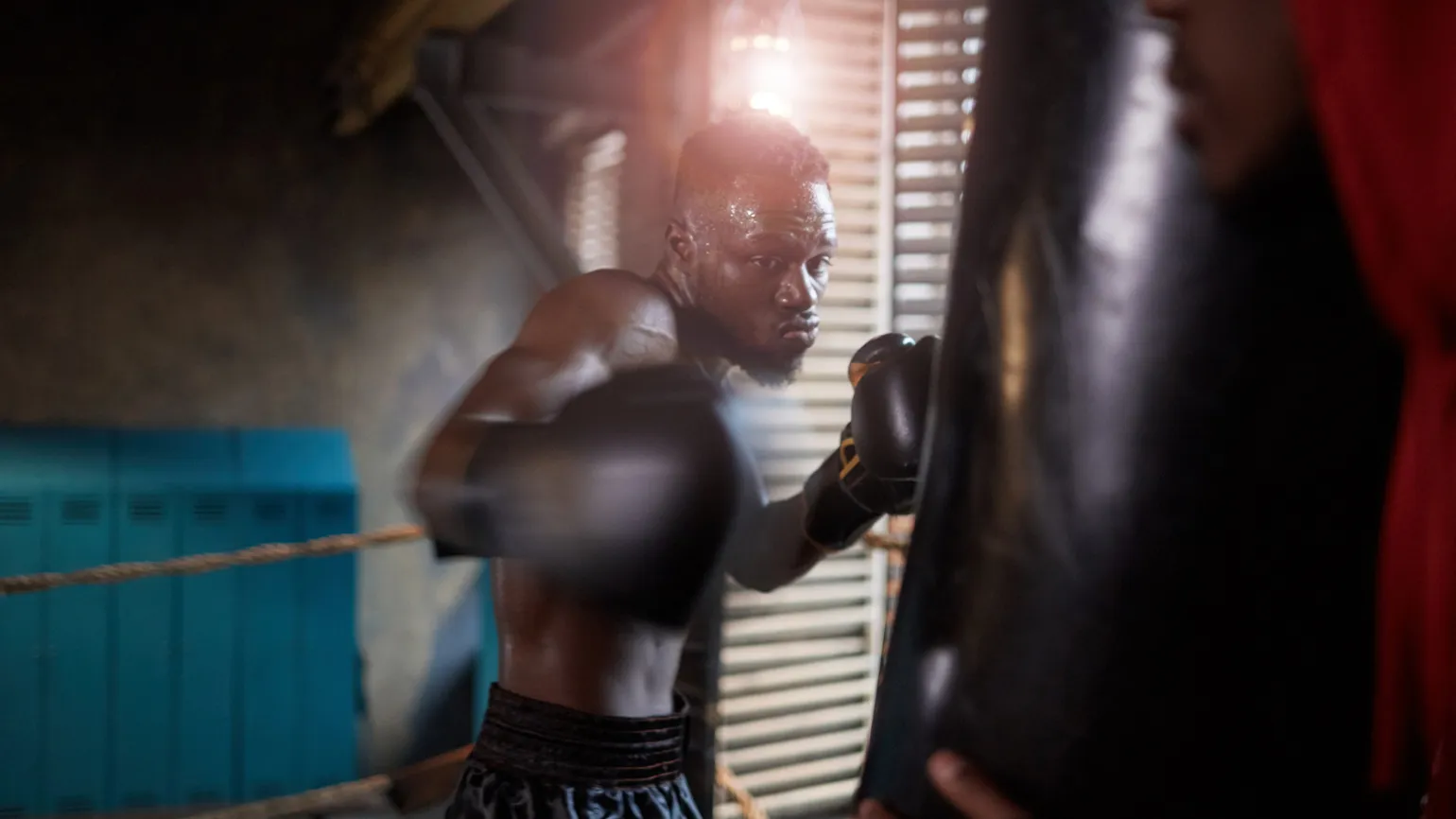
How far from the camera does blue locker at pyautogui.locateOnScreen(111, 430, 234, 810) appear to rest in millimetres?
3670

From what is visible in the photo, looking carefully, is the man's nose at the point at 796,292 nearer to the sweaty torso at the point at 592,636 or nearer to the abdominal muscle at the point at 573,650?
the sweaty torso at the point at 592,636

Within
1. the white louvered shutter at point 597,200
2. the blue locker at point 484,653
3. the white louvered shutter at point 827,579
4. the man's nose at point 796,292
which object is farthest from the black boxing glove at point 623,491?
the blue locker at point 484,653

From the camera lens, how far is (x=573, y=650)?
126cm

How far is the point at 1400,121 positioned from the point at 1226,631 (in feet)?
0.59

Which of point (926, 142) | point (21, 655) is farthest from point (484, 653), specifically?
point (926, 142)

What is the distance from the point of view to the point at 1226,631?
0.39 meters

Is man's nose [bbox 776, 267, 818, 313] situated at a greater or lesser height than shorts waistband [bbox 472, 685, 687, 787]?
greater

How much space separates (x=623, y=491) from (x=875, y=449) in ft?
0.82

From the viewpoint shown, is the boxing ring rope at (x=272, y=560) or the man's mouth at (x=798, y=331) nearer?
the man's mouth at (x=798, y=331)

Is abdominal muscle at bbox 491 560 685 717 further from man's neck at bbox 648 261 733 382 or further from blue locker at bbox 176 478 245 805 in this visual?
blue locker at bbox 176 478 245 805

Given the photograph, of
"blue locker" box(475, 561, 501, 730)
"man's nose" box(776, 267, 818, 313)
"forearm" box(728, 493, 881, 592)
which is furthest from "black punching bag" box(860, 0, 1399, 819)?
"blue locker" box(475, 561, 501, 730)

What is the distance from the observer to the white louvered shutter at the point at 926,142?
7.87ft

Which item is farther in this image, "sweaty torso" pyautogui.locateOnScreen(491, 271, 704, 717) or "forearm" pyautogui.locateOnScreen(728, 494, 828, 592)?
"forearm" pyautogui.locateOnScreen(728, 494, 828, 592)

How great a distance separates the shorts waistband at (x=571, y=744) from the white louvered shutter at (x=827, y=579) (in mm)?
1147
